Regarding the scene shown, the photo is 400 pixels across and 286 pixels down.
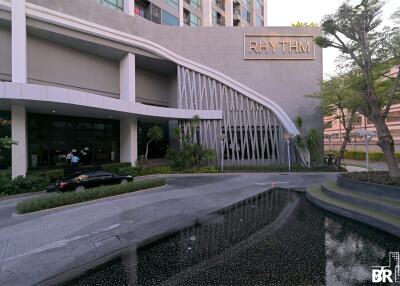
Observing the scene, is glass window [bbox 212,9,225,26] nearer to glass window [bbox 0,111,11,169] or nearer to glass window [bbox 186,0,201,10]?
glass window [bbox 186,0,201,10]

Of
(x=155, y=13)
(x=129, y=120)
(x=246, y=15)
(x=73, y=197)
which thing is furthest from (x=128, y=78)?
(x=246, y=15)

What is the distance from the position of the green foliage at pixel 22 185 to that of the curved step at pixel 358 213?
14.9 m

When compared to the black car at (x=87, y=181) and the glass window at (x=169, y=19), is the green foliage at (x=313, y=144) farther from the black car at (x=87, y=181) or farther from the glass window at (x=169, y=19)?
the glass window at (x=169, y=19)

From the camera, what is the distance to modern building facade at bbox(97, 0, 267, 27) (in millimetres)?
28047

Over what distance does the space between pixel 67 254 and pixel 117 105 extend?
43.9 ft

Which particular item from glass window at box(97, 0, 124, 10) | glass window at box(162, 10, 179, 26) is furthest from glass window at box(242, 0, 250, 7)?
glass window at box(97, 0, 124, 10)

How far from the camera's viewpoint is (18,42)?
1457 cm

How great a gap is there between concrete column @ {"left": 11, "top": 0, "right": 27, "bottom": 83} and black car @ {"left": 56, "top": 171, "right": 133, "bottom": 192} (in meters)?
7.84

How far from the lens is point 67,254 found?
18.1 feet

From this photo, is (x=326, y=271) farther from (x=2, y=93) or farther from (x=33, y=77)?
(x=33, y=77)

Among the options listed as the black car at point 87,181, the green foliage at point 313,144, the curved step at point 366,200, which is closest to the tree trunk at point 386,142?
the curved step at point 366,200

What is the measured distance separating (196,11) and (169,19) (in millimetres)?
7612

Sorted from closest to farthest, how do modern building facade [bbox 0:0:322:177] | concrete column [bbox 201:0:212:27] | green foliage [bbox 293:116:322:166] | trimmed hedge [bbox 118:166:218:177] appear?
1. modern building facade [bbox 0:0:322:177]
2. trimmed hedge [bbox 118:166:218:177]
3. green foliage [bbox 293:116:322:166]
4. concrete column [bbox 201:0:212:27]

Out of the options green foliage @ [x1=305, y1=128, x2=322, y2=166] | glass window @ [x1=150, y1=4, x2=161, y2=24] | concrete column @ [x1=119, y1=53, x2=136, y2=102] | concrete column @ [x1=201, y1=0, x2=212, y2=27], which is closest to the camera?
concrete column @ [x1=119, y1=53, x2=136, y2=102]
